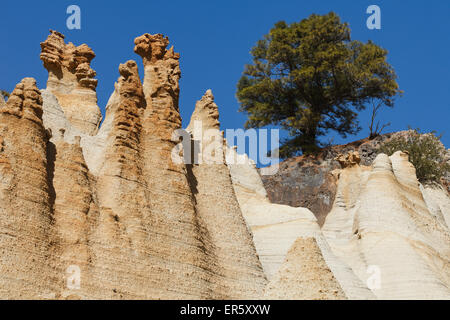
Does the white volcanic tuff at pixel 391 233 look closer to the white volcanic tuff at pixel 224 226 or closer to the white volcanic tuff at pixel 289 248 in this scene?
the white volcanic tuff at pixel 289 248

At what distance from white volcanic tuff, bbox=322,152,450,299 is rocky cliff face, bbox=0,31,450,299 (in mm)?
44

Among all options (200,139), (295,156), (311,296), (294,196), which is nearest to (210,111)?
(200,139)

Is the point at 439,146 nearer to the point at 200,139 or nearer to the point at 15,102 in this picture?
the point at 200,139

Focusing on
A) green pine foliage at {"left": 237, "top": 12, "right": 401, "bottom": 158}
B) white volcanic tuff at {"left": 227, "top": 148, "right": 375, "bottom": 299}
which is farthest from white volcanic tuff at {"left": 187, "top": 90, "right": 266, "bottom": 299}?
green pine foliage at {"left": 237, "top": 12, "right": 401, "bottom": 158}

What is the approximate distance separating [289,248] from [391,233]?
6.56 meters

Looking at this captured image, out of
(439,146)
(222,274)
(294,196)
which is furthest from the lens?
(439,146)

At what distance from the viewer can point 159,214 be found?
55.8 ft

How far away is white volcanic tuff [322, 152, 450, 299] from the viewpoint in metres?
20.1

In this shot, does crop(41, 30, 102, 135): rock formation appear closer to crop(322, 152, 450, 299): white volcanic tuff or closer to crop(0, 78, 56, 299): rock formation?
crop(0, 78, 56, 299): rock formation

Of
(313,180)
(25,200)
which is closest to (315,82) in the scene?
(313,180)

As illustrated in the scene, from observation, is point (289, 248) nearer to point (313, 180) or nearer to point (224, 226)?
point (224, 226)

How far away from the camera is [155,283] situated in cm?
1550

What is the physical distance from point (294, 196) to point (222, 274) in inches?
737
